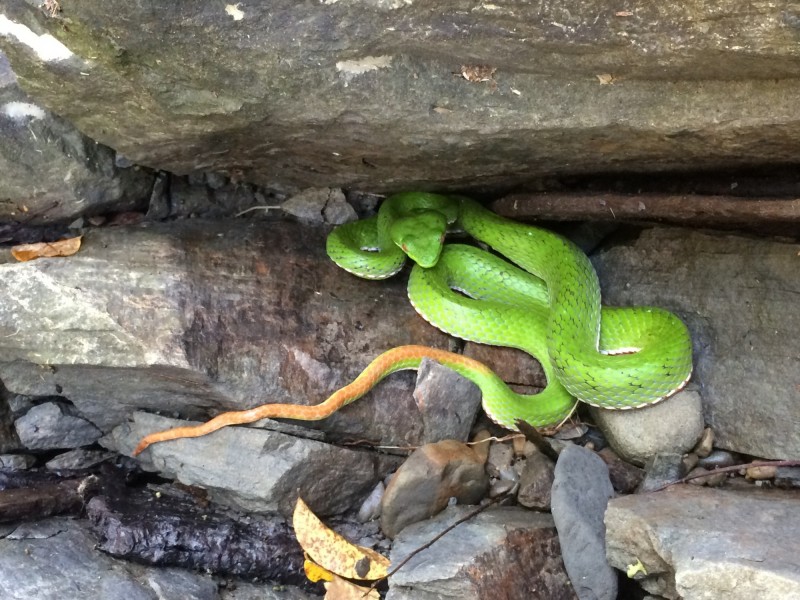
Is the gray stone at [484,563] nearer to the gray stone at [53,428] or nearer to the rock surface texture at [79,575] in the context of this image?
the rock surface texture at [79,575]

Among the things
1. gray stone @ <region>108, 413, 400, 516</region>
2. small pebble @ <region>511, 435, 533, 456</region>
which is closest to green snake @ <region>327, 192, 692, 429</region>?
small pebble @ <region>511, 435, 533, 456</region>

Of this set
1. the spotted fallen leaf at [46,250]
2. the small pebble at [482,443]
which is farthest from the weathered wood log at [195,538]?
the spotted fallen leaf at [46,250]

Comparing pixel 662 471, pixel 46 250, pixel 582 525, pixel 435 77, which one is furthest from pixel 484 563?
pixel 46 250

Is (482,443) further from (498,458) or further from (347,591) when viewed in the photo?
(347,591)

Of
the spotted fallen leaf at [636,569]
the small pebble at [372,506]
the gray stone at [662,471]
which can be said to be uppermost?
the spotted fallen leaf at [636,569]

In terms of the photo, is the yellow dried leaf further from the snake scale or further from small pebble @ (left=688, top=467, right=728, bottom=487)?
small pebble @ (left=688, top=467, right=728, bottom=487)

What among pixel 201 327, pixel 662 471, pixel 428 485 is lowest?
pixel 662 471
